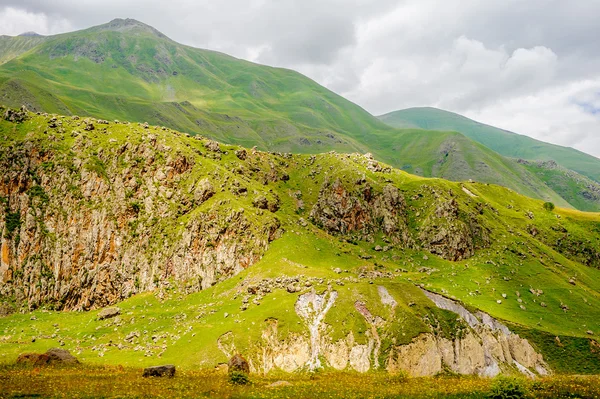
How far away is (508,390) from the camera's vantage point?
31.0 meters

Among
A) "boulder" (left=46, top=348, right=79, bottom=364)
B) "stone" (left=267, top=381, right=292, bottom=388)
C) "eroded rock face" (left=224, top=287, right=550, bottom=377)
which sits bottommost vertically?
"eroded rock face" (left=224, top=287, right=550, bottom=377)

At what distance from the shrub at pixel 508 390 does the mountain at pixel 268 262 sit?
1846 inches

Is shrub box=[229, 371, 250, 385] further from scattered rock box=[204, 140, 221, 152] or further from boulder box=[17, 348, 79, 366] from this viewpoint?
scattered rock box=[204, 140, 221, 152]

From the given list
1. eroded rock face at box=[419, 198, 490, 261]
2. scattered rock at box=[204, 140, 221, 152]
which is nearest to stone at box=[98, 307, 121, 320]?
scattered rock at box=[204, 140, 221, 152]

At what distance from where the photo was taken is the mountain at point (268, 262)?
81312 millimetres

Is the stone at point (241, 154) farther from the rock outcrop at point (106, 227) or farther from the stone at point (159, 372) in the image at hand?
the stone at point (159, 372)

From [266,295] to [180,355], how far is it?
93.8 ft

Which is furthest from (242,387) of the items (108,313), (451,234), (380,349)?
(451,234)

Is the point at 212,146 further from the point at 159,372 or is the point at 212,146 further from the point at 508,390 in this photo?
the point at 508,390

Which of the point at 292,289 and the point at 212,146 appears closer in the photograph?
the point at 292,289

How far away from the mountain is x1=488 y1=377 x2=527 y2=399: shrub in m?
→ 46.9

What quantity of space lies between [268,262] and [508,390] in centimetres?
9424

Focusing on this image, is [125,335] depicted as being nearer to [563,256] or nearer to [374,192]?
[374,192]

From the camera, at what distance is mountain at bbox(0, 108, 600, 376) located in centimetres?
8131
